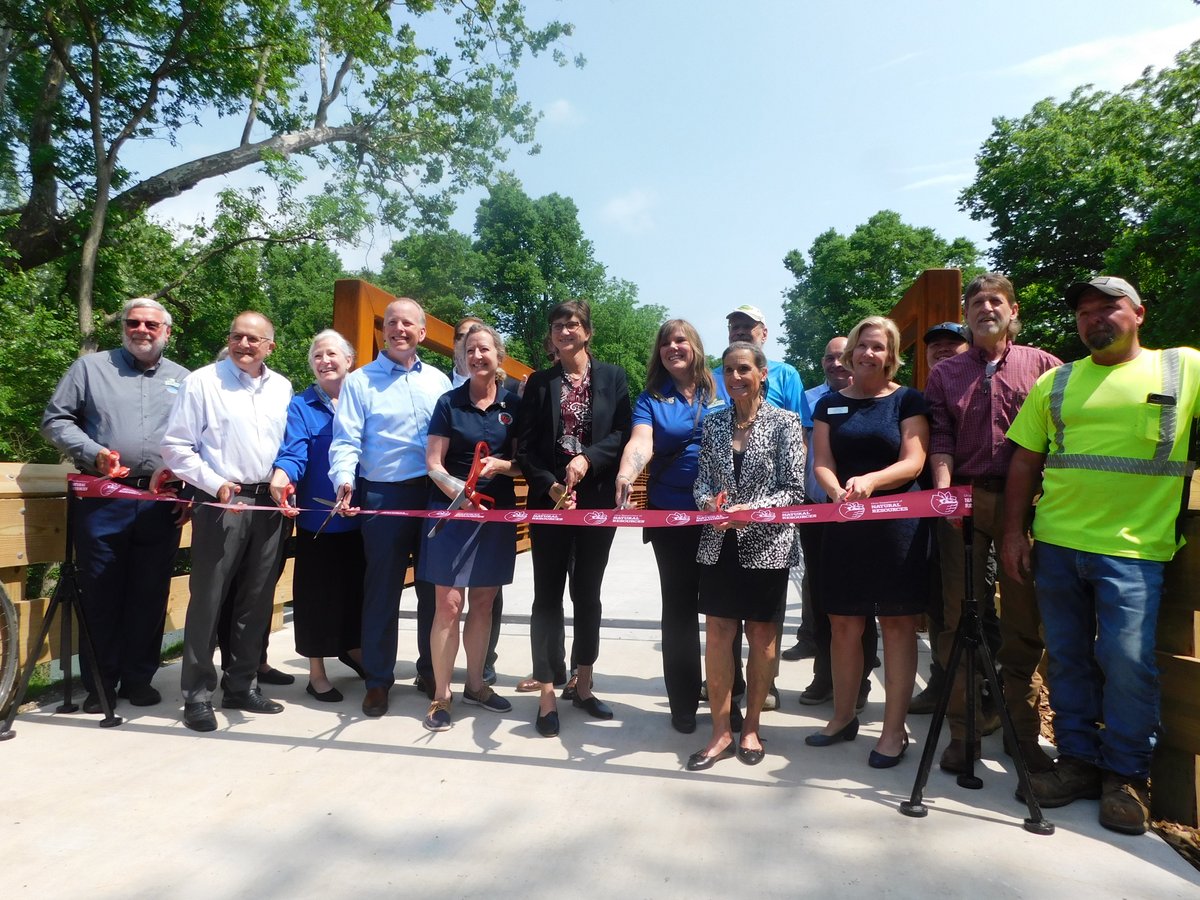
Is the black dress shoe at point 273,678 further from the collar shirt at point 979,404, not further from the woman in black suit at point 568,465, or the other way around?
the collar shirt at point 979,404

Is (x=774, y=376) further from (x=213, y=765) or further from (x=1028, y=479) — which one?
(x=213, y=765)

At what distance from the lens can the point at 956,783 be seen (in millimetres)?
2975

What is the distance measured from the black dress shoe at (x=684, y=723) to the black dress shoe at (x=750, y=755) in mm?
396

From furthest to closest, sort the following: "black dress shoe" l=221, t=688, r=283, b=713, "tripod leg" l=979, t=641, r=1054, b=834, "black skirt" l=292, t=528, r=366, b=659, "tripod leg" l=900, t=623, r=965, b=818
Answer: "black skirt" l=292, t=528, r=366, b=659, "black dress shoe" l=221, t=688, r=283, b=713, "tripod leg" l=900, t=623, r=965, b=818, "tripod leg" l=979, t=641, r=1054, b=834

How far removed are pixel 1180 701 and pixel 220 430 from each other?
3.90 m

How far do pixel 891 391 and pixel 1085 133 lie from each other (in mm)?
27861

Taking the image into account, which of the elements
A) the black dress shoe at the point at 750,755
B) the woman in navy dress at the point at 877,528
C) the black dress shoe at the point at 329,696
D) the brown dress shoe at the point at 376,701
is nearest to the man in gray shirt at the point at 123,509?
the black dress shoe at the point at 329,696

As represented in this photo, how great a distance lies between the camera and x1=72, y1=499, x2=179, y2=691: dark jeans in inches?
146

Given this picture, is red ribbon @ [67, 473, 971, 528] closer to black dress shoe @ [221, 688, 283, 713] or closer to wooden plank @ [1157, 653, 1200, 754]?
wooden plank @ [1157, 653, 1200, 754]

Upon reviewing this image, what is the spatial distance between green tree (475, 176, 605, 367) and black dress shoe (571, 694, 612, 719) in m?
31.8

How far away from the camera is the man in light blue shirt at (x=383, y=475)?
3871mm

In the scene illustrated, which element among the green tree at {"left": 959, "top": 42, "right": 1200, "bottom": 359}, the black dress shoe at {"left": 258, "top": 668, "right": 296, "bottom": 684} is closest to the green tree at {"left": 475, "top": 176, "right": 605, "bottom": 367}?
the green tree at {"left": 959, "top": 42, "right": 1200, "bottom": 359}

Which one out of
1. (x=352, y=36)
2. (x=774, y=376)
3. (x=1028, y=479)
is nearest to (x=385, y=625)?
(x=774, y=376)

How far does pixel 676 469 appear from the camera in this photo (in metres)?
3.61
